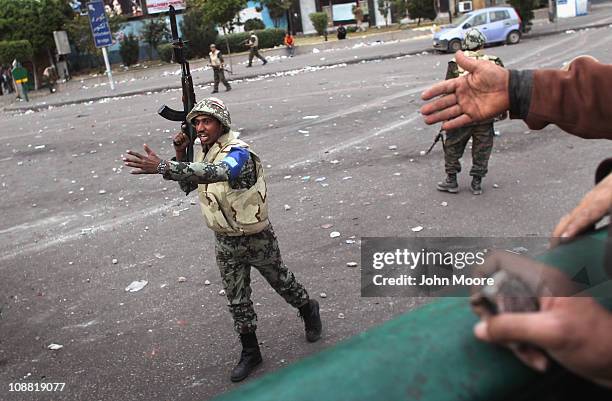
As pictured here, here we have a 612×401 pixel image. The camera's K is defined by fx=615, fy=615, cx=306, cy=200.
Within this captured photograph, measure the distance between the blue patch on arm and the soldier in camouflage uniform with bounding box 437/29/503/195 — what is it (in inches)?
142

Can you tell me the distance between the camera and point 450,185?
7.06 metres

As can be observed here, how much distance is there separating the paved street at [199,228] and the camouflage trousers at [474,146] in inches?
12.3

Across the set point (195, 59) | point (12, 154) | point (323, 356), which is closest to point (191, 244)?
point (323, 356)

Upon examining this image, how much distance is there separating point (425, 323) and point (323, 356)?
19 centimetres

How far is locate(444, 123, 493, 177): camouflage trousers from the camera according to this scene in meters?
6.78

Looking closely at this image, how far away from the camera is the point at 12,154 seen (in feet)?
40.7

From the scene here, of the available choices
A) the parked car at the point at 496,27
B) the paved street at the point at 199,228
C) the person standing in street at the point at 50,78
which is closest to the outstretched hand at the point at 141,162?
the paved street at the point at 199,228

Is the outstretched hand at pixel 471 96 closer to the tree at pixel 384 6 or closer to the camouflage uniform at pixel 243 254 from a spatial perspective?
the camouflage uniform at pixel 243 254

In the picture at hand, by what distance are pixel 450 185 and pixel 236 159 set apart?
13.0 ft

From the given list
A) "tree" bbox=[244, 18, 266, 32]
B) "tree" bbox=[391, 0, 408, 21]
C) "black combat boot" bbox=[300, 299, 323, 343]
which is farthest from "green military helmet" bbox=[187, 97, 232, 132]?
"tree" bbox=[244, 18, 266, 32]

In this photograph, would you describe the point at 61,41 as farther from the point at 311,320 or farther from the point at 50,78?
the point at 311,320

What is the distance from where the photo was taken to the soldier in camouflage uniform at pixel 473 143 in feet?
22.2

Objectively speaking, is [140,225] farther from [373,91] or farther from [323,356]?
[373,91]

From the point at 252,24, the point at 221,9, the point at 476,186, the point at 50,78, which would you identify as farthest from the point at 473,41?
the point at 252,24
